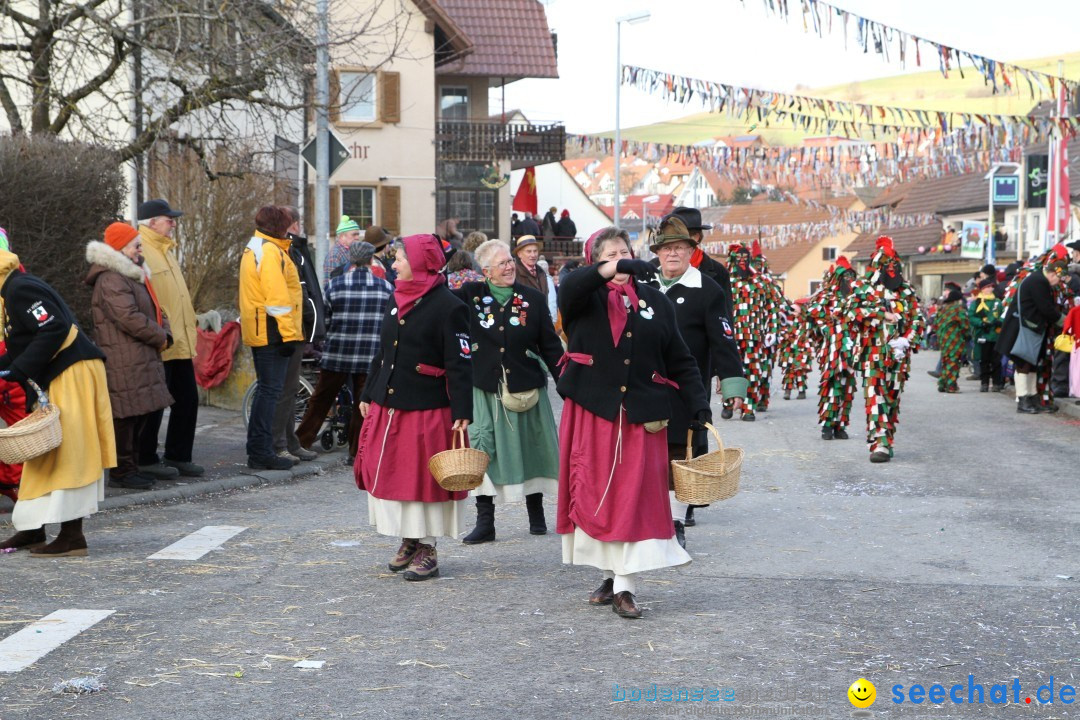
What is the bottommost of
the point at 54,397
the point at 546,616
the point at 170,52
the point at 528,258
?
the point at 546,616

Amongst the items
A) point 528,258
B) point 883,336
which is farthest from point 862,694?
point 883,336

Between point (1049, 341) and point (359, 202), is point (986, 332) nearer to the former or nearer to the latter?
point (1049, 341)

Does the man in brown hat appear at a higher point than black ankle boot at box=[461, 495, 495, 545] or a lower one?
higher

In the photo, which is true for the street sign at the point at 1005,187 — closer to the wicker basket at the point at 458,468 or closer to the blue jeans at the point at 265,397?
the blue jeans at the point at 265,397

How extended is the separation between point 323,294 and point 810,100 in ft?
53.0

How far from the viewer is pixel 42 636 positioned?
6312 mm

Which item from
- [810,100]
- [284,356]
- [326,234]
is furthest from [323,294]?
[810,100]

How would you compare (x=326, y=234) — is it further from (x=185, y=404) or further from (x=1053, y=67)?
(x=1053, y=67)

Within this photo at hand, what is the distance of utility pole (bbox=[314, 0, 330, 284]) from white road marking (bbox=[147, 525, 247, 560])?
6.92 m

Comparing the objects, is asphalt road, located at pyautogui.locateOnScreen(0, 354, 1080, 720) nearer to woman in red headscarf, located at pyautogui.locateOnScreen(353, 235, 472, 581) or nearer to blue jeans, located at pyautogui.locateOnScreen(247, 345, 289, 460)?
woman in red headscarf, located at pyautogui.locateOnScreen(353, 235, 472, 581)

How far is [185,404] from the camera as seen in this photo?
11227 mm

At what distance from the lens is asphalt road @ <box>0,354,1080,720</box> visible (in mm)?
5426

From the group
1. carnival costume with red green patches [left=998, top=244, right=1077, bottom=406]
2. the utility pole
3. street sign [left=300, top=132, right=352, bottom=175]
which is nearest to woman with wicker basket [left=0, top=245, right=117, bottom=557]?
the utility pole

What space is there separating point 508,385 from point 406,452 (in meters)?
1.56
